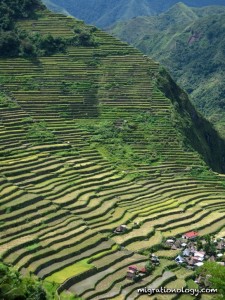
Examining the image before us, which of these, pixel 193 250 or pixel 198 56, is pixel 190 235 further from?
pixel 198 56

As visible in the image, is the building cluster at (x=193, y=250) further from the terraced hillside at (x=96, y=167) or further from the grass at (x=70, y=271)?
the grass at (x=70, y=271)

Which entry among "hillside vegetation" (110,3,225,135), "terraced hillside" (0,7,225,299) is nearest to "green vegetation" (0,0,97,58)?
"terraced hillside" (0,7,225,299)

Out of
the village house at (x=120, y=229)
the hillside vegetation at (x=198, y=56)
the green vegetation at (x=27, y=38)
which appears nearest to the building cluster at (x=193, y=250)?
the village house at (x=120, y=229)

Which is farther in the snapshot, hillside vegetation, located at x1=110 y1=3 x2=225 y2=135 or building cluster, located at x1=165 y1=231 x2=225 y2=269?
hillside vegetation, located at x1=110 y1=3 x2=225 y2=135

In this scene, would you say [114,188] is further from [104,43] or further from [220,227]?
[104,43]

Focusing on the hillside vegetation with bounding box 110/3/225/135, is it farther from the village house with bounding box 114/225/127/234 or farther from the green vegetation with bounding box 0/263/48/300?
the green vegetation with bounding box 0/263/48/300

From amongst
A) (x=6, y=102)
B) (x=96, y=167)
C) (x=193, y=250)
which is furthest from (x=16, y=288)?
(x=6, y=102)

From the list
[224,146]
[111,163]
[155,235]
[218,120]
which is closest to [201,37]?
[218,120]
